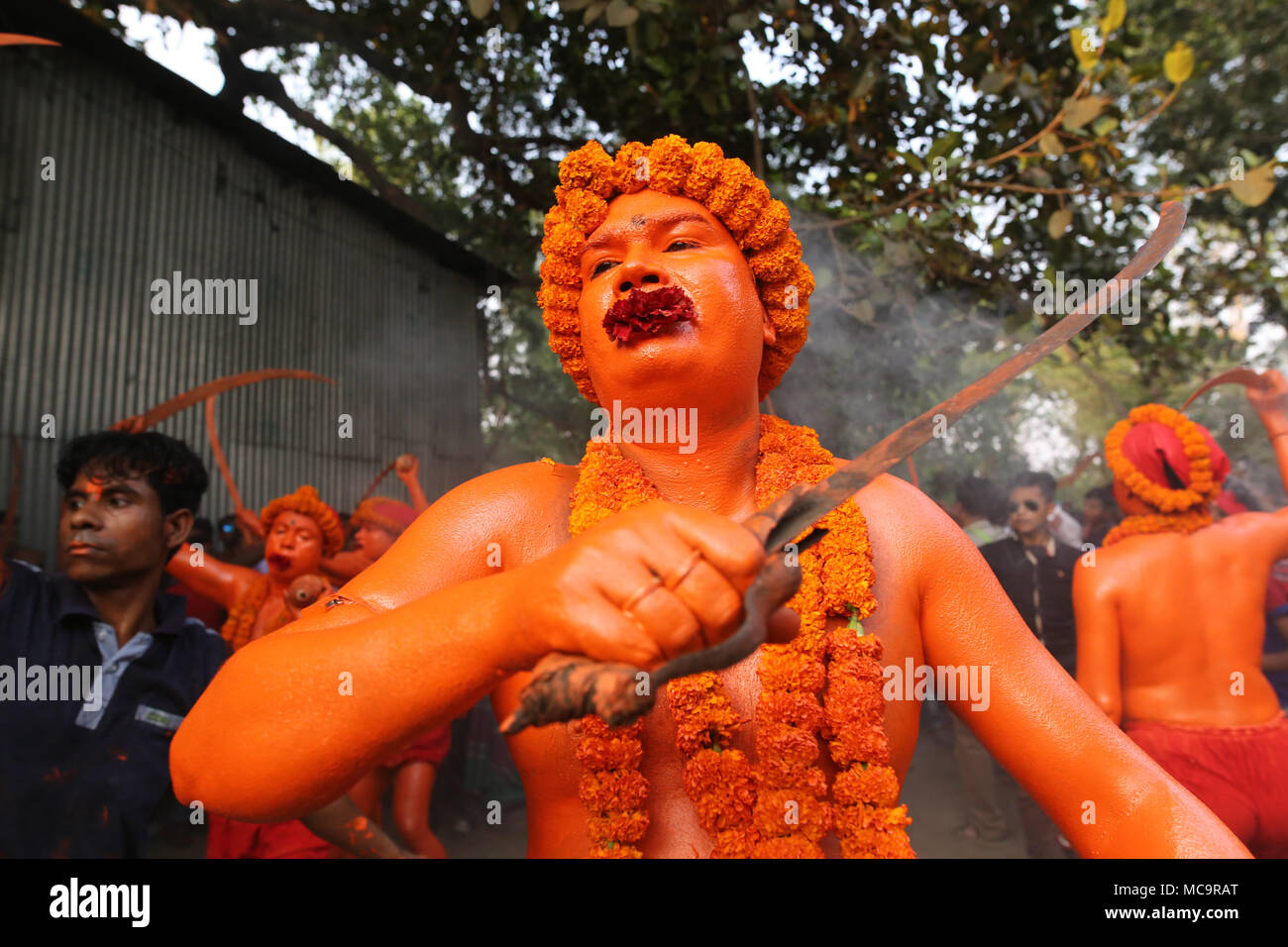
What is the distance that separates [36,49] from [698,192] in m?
4.91

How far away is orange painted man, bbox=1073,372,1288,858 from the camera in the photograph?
3307mm

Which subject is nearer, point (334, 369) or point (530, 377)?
point (334, 369)

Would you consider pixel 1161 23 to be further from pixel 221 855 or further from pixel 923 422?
pixel 221 855

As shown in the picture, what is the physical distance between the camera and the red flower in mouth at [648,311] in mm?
1598

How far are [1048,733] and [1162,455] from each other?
2.57 meters

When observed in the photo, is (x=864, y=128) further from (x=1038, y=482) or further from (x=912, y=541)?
(x=912, y=541)

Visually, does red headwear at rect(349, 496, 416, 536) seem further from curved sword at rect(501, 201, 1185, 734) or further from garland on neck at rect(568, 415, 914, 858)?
curved sword at rect(501, 201, 1185, 734)

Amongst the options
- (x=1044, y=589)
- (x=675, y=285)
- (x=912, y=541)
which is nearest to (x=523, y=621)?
(x=675, y=285)

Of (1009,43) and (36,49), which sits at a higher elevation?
(36,49)

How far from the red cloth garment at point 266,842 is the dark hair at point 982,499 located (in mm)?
5228

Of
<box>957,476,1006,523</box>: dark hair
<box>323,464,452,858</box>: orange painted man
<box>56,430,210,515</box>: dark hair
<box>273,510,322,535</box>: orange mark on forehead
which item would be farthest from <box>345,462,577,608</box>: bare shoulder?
<box>957,476,1006,523</box>: dark hair

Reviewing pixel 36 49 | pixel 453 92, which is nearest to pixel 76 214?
pixel 36 49

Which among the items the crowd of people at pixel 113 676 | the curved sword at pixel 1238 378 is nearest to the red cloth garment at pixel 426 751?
the crowd of people at pixel 113 676

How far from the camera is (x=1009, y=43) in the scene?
4199mm
